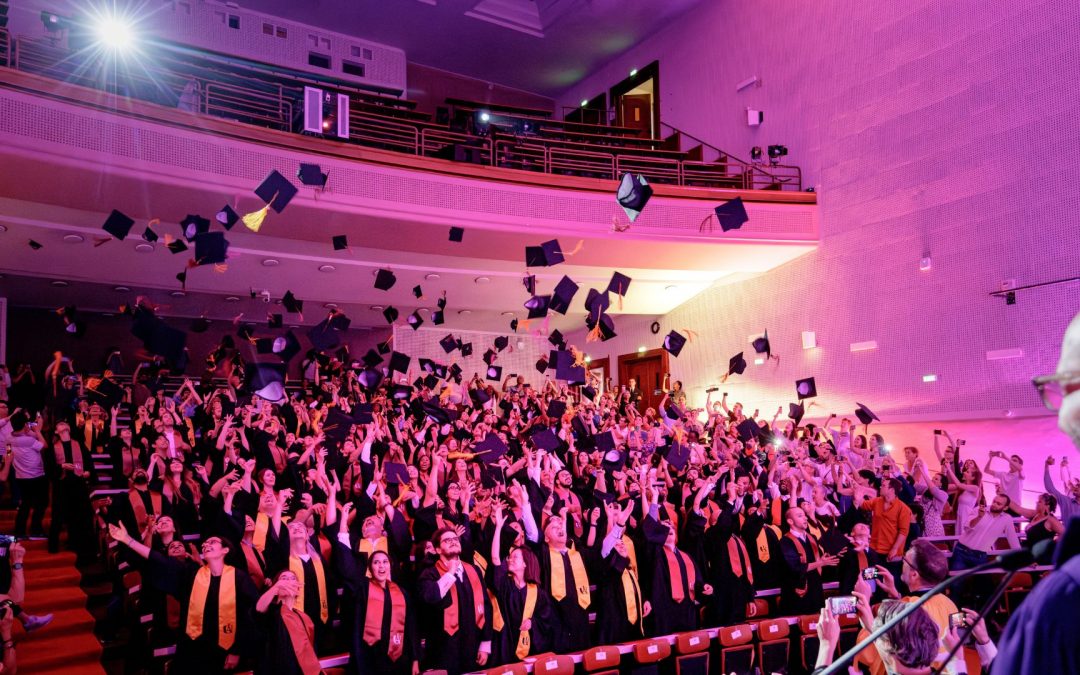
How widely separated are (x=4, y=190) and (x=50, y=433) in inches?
96.7

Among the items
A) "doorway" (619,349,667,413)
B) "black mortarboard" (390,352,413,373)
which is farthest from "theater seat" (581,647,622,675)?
"doorway" (619,349,667,413)

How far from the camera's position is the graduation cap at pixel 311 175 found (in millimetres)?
8484

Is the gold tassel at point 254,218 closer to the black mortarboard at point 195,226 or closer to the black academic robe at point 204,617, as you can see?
the black mortarboard at point 195,226

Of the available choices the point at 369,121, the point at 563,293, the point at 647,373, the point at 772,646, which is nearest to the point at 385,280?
the point at 369,121

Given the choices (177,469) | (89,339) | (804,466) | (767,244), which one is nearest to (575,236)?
(767,244)

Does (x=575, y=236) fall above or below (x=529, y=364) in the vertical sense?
above

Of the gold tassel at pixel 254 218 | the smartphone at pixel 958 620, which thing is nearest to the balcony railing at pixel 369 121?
the gold tassel at pixel 254 218

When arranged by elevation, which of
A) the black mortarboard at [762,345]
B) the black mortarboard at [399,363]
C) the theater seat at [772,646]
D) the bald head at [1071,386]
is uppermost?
the black mortarboard at [762,345]

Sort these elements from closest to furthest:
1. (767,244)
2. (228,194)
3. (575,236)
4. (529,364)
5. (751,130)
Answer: (228,194) → (575,236) → (767,244) → (751,130) → (529,364)

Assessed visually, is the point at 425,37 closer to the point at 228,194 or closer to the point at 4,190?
the point at 228,194

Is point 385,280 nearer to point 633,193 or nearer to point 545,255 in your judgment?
point 545,255

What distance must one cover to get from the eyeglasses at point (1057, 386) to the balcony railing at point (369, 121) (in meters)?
8.83

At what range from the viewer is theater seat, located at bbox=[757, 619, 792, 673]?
5.71 meters

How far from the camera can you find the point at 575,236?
34.1 ft
